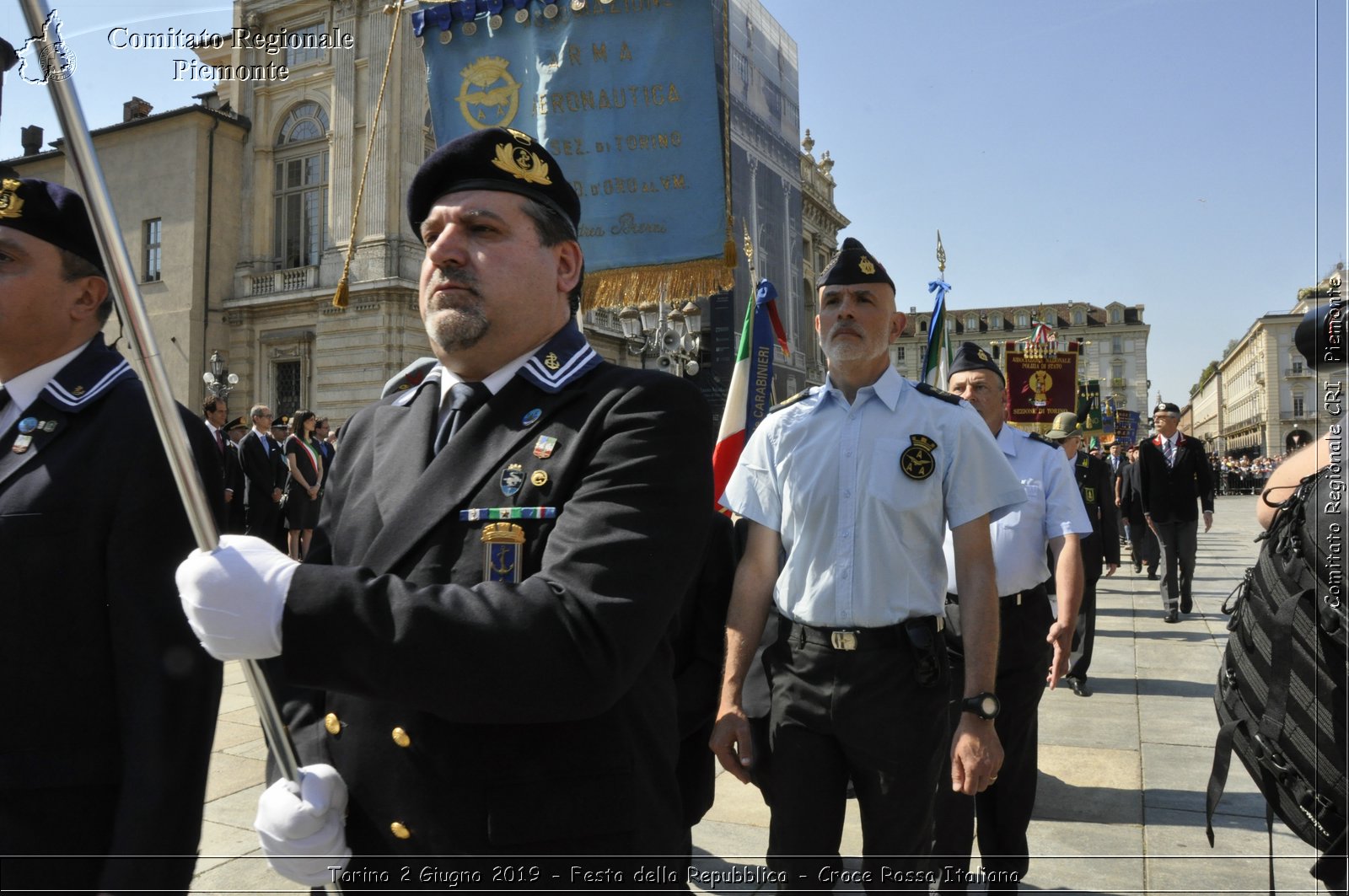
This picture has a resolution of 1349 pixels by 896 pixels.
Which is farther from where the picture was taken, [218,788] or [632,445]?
[218,788]

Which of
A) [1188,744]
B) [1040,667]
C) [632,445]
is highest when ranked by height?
[632,445]

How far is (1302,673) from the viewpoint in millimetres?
2018

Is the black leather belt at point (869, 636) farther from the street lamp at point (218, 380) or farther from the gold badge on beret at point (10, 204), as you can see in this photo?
the street lamp at point (218, 380)

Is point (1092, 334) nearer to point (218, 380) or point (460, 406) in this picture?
point (218, 380)

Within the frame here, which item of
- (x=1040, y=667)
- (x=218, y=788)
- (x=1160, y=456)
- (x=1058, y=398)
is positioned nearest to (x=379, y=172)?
(x=1058, y=398)

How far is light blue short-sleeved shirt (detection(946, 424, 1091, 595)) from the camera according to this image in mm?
4023

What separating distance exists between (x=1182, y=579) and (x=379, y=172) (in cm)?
2186

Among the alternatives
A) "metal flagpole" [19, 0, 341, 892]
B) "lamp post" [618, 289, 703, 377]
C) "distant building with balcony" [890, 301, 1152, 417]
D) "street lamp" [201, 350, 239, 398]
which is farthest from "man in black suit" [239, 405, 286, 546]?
"distant building with balcony" [890, 301, 1152, 417]

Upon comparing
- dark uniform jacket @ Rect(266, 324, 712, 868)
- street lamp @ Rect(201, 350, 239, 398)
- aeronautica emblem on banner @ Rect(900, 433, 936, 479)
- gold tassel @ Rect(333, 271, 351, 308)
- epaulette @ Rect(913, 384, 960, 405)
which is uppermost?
street lamp @ Rect(201, 350, 239, 398)

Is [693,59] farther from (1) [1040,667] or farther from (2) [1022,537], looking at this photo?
(1) [1040,667]

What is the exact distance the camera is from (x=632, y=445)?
1526 millimetres

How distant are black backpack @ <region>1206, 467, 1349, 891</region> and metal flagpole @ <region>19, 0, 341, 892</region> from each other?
214 cm

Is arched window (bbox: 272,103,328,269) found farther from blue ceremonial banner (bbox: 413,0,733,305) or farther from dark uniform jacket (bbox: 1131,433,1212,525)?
blue ceremonial banner (bbox: 413,0,733,305)

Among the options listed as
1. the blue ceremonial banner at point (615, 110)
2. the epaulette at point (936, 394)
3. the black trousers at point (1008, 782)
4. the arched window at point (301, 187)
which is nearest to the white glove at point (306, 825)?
the epaulette at point (936, 394)
